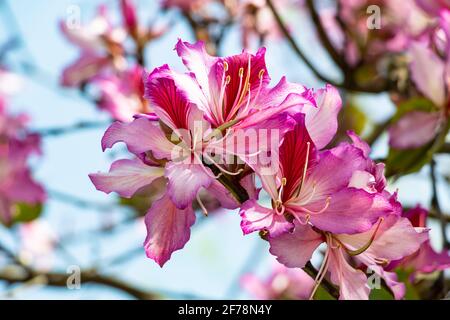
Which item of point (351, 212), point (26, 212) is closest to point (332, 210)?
point (351, 212)

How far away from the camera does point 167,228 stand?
2.33 feet

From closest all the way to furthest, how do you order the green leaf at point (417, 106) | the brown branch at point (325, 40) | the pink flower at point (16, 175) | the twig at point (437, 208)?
the twig at point (437, 208) < the green leaf at point (417, 106) < the brown branch at point (325, 40) < the pink flower at point (16, 175)

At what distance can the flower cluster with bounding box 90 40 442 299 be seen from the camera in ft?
2.21

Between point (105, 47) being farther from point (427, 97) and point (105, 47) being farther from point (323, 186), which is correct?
point (323, 186)

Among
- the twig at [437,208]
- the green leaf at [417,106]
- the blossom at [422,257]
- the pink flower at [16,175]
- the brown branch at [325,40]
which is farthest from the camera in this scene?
the pink flower at [16,175]

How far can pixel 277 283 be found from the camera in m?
1.87

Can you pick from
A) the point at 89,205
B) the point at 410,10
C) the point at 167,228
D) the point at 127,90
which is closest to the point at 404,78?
the point at 410,10

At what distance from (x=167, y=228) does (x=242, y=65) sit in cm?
15

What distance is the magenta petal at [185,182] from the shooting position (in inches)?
25.7

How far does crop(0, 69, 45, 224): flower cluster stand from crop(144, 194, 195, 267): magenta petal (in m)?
0.99

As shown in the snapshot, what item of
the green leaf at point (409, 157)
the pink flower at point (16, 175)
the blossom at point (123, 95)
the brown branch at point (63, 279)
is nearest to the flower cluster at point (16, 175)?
the pink flower at point (16, 175)

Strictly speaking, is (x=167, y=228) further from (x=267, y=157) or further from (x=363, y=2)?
(x=363, y=2)

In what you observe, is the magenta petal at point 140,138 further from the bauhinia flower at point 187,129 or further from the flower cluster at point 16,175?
the flower cluster at point 16,175

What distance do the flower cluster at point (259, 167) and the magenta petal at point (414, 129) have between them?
0.41 m
